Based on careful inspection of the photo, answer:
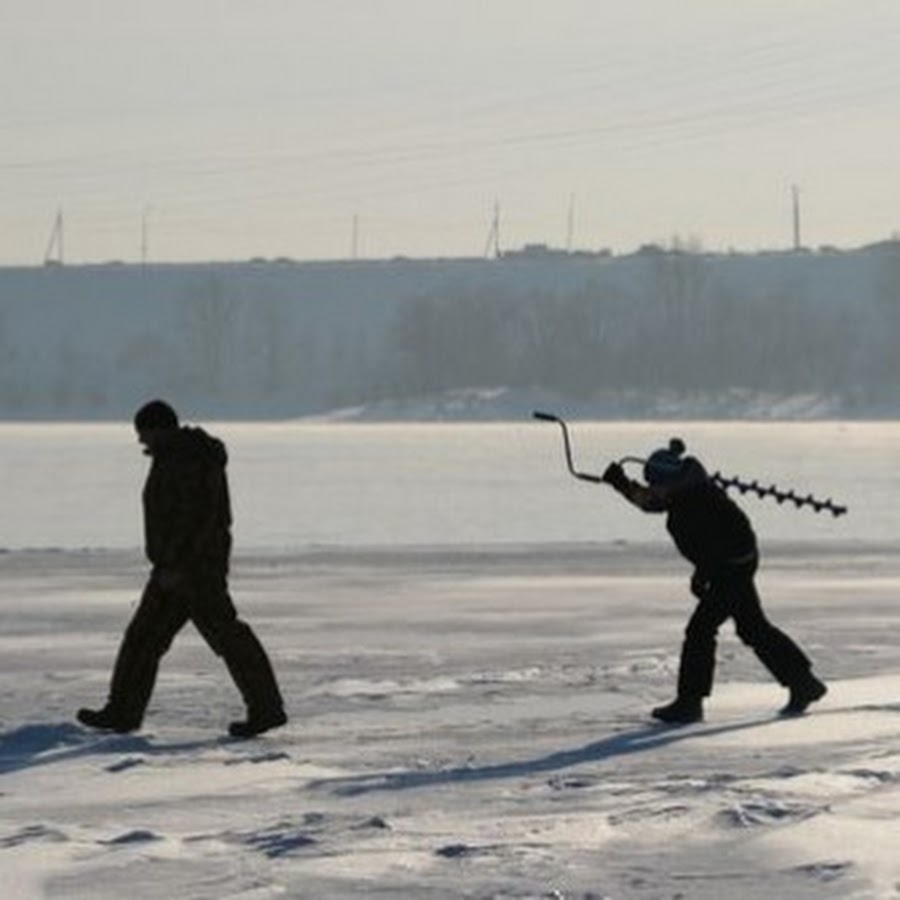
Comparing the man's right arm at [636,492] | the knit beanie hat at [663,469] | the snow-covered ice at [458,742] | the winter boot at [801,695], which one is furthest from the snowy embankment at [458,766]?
the knit beanie hat at [663,469]

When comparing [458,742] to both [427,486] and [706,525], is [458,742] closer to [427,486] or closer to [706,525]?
[706,525]

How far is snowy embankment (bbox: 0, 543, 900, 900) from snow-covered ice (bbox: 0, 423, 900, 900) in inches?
0.9

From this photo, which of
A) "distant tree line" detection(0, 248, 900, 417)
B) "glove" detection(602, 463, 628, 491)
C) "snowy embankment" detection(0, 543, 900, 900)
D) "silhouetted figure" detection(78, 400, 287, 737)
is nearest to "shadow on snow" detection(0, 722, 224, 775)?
"snowy embankment" detection(0, 543, 900, 900)

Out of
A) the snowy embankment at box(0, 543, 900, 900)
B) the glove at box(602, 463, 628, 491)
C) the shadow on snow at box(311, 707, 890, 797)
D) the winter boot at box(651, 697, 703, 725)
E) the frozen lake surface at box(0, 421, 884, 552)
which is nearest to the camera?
the snowy embankment at box(0, 543, 900, 900)

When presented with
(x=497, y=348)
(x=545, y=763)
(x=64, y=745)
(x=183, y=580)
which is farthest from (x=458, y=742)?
(x=497, y=348)

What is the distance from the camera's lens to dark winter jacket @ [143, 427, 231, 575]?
1422 centimetres

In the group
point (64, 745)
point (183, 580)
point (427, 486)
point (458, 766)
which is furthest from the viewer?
point (427, 486)

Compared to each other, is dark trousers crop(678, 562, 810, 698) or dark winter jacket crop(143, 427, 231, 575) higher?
dark winter jacket crop(143, 427, 231, 575)

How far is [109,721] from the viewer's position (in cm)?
1423

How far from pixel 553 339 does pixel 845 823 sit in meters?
149

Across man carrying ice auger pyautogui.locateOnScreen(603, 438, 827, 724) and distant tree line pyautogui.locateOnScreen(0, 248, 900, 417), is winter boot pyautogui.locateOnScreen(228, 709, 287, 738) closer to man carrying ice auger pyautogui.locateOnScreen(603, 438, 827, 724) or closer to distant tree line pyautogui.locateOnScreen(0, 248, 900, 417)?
man carrying ice auger pyautogui.locateOnScreen(603, 438, 827, 724)

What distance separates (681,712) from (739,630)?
73 centimetres

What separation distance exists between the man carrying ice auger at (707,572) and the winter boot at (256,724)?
1.82 meters

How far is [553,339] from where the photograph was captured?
160125mm
